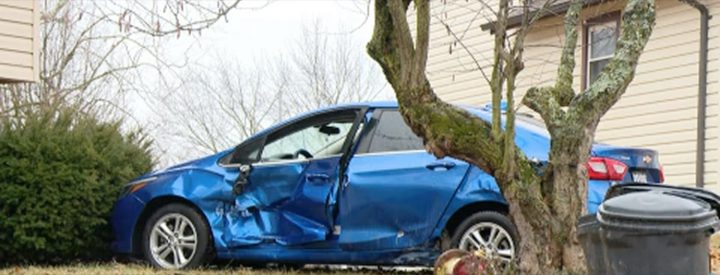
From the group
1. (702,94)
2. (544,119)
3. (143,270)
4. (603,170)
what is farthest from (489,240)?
(702,94)

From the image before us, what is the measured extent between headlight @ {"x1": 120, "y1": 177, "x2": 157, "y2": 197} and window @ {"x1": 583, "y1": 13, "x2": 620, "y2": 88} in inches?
313

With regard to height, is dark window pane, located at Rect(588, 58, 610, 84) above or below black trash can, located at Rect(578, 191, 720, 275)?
above

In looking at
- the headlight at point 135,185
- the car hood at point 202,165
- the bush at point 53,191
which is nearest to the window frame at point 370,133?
the car hood at point 202,165

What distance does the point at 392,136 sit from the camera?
9.30 meters

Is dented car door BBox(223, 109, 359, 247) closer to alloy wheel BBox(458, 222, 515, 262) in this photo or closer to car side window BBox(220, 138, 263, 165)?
car side window BBox(220, 138, 263, 165)

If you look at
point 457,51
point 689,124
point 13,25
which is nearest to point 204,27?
point 13,25

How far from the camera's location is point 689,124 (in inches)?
601

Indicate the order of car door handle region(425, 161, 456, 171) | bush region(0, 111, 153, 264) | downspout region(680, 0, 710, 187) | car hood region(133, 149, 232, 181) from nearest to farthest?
car door handle region(425, 161, 456, 171), car hood region(133, 149, 232, 181), bush region(0, 111, 153, 264), downspout region(680, 0, 710, 187)

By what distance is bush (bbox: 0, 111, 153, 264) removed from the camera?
10.4 metres

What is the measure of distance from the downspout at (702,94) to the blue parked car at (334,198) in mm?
6065

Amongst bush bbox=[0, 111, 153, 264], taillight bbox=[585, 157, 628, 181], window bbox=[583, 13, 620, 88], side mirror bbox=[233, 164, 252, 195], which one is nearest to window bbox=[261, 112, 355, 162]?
side mirror bbox=[233, 164, 252, 195]

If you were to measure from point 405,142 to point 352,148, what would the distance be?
45cm

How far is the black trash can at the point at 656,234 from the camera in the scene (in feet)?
20.3

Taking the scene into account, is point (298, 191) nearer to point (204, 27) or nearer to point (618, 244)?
point (204, 27)
